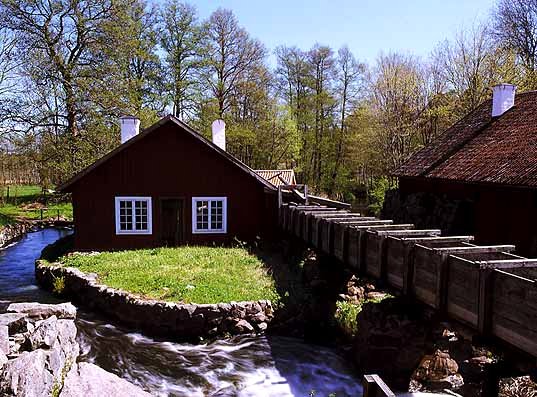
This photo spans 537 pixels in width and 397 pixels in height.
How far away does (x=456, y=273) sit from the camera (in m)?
6.79

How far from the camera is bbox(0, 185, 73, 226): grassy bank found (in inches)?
1141

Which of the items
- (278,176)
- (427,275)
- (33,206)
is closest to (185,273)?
(427,275)

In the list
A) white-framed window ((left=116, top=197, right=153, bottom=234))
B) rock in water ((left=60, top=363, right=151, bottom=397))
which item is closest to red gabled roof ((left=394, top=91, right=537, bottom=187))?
white-framed window ((left=116, top=197, right=153, bottom=234))

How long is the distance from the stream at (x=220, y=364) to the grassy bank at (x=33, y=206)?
63.7 feet

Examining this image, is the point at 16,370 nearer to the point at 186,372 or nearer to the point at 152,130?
the point at 186,372

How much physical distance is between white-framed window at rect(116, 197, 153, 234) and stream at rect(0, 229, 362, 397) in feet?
18.1

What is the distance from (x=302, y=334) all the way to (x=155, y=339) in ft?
11.0

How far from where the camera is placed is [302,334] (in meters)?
11.1

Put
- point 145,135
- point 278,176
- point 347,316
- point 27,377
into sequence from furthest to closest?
point 278,176
point 145,135
point 347,316
point 27,377

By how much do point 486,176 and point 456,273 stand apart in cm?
839

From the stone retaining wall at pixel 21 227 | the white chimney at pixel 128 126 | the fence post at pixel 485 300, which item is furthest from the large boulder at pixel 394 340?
the stone retaining wall at pixel 21 227

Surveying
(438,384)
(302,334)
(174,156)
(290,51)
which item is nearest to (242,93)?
(290,51)

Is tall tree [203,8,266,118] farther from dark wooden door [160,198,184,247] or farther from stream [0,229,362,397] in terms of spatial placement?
stream [0,229,362,397]

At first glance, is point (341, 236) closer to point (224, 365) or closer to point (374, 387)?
point (224, 365)
